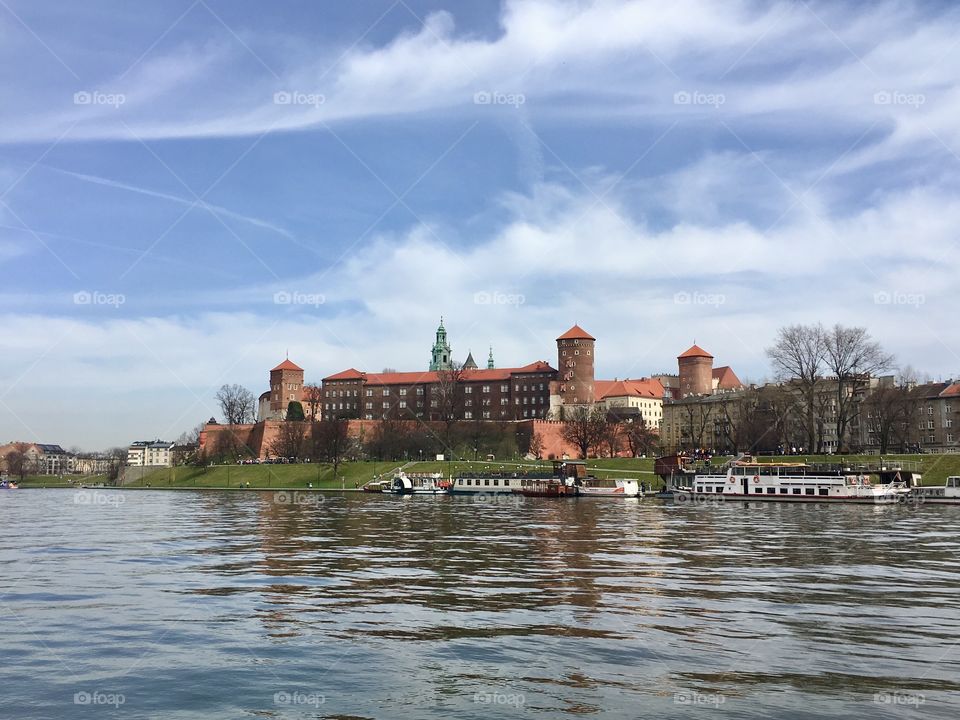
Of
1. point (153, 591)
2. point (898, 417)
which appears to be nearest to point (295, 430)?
point (898, 417)

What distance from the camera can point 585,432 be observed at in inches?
4569

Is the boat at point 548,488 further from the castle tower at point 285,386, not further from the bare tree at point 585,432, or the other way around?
the castle tower at point 285,386

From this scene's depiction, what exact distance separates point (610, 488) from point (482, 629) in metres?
61.9

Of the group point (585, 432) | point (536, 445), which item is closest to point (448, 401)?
point (536, 445)

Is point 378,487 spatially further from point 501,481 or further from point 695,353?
point 695,353

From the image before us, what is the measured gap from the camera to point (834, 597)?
19.5 metres

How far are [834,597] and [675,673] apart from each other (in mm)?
8102

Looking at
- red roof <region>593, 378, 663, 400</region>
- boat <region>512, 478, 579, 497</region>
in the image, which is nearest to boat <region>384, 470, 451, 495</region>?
boat <region>512, 478, 579, 497</region>

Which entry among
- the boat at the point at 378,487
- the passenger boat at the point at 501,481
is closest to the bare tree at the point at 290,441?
the boat at the point at 378,487

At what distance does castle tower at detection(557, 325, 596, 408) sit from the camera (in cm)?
15125

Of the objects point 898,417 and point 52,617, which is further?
point 898,417

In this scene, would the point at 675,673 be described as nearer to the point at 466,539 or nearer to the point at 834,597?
the point at 834,597

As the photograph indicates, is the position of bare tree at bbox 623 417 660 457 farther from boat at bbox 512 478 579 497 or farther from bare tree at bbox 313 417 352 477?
boat at bbox 512 478 579 497

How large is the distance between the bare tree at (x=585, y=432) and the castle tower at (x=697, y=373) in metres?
38.9
